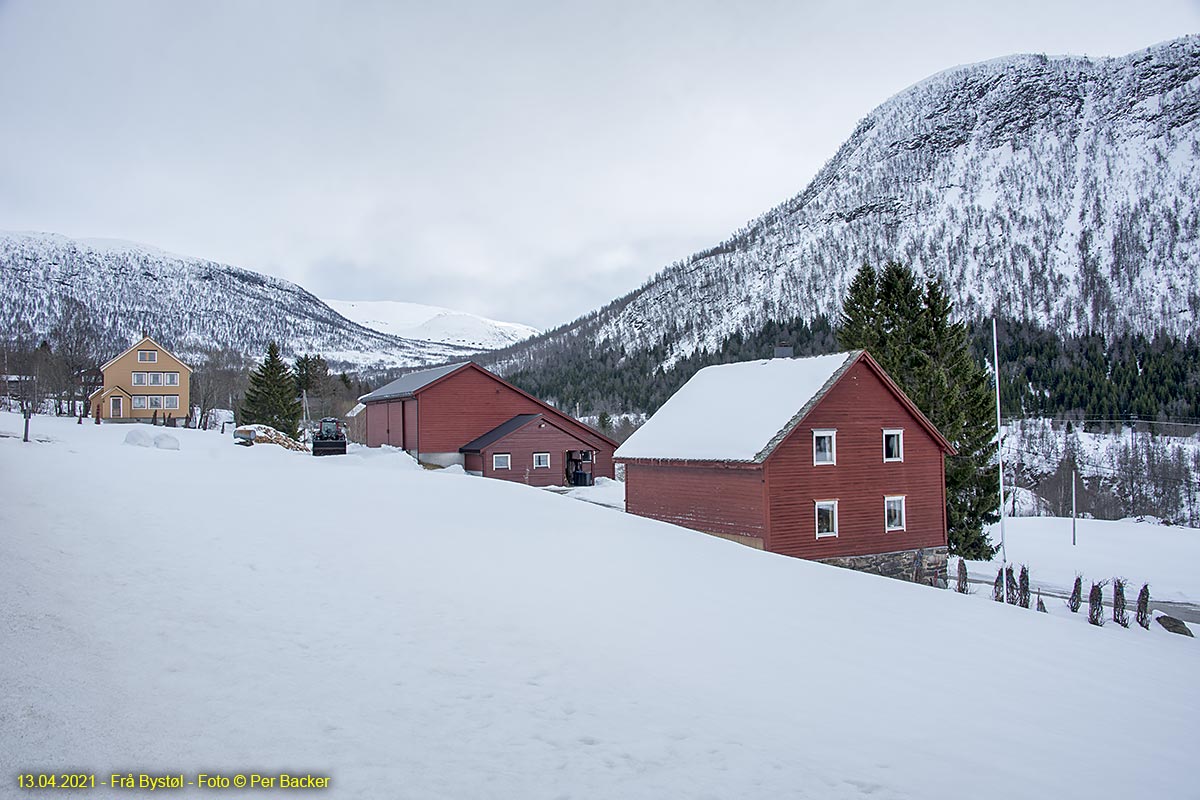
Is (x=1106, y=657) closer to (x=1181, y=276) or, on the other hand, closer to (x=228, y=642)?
(x=228, y=642)

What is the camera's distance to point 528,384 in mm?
149000

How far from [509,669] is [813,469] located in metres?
20.7

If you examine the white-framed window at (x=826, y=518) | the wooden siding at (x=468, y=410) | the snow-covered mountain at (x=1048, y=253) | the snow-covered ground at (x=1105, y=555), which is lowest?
the snow-covered ground at (x=1105, y=555)

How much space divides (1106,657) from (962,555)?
23.8 m

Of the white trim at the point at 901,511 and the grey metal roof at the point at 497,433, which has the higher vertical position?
the grey metal roof at the point at 497,433

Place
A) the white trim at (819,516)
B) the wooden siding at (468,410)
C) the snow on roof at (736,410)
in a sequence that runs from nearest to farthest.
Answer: the white trim at (819,516), the snow on roof at (736,410), the wooden siding at (468,410)

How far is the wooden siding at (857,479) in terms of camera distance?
87.1ft

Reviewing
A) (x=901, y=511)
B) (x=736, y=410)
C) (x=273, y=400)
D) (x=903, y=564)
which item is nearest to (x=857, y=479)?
(x=901, y=511)

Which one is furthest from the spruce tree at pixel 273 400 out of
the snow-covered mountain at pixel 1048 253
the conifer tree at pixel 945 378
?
the snow-covered mountain at pixel 1048 253

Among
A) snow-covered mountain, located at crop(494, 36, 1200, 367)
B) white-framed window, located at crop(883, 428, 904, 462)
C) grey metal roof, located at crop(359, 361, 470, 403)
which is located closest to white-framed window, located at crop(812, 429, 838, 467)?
white-framed window, located at crop(883, 428, 904, 462)

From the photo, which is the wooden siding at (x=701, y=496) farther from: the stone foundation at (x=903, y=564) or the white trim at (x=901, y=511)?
the white trim at (x=901, y=511)

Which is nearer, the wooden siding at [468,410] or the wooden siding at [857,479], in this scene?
the wooden siding at [857,479]

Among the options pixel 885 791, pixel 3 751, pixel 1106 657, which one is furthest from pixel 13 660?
pixel 1106 657

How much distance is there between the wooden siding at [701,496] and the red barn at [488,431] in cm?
1356
